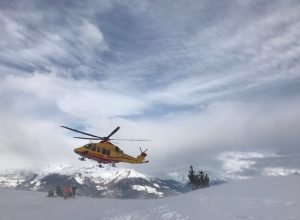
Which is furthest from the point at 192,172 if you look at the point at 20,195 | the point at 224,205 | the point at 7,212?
the point at 224,205

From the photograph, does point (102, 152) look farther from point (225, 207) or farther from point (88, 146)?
point (225, 207)

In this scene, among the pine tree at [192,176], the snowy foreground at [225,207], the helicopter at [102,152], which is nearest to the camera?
the snowy foreground at [225,207]

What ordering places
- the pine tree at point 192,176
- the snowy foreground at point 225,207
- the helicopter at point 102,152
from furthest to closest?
the pine tree at point 192,176
the helicopter at point 102,152
the snowy foreground at point 225,207

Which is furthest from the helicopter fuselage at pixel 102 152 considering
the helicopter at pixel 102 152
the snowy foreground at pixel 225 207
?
the snowy foreground at pixel 225 207

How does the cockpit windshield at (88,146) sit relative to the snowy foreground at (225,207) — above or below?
above

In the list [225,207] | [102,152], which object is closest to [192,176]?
[102,152]

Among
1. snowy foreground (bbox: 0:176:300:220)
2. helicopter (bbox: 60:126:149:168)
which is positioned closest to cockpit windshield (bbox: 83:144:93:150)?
helicopter (bbox: 60:126:149:168)

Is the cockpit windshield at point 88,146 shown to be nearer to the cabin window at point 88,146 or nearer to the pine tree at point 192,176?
the cabin window at point 88,146

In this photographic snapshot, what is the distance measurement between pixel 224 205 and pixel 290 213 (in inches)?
168

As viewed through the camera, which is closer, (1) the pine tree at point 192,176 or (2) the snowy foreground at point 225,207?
(2) the snowy foreground at point 225,207

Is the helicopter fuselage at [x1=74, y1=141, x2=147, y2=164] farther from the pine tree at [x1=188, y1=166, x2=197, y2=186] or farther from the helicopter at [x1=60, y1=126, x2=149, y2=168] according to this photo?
the pine tree at [x1=188, y1=166, x2=197, y2=186]

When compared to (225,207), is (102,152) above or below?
above

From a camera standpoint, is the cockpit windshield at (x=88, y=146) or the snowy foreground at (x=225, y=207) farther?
the cockpit windshield at (x=88, y=146)

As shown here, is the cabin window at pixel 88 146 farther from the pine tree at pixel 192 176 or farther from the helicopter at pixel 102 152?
the pine tree at pixel 192 176
